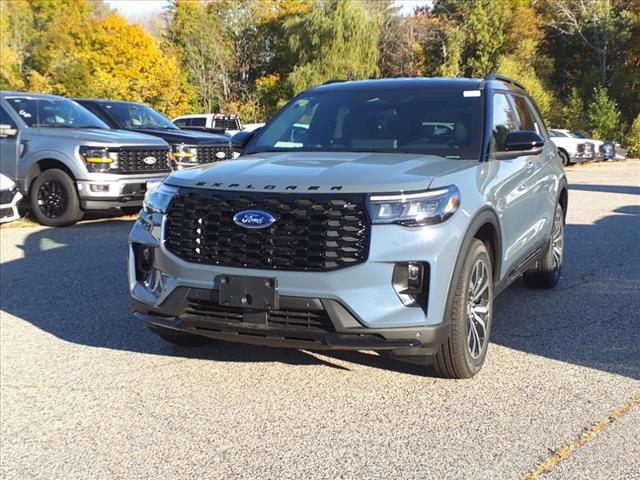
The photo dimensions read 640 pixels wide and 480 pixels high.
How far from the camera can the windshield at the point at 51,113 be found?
10703 mm

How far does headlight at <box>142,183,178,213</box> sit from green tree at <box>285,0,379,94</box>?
1526 inches

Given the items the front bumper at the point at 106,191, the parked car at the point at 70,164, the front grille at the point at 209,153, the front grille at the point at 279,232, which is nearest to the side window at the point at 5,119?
the parked car at the point at 70,164

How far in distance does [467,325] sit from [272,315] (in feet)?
3.77

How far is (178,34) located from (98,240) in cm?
4201

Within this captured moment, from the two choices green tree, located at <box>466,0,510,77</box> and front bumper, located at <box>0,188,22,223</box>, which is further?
green tree, located at <box>466,0,510,77</box>

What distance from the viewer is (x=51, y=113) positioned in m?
10.9

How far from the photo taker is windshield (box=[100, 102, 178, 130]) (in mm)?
12855

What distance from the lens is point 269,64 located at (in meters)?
49.3

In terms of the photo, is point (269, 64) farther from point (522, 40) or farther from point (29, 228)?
point (29, 228)

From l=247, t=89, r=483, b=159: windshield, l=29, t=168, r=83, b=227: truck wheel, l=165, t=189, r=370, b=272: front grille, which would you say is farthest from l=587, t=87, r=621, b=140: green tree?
l=165, t=189, r=370, b=272: front grille

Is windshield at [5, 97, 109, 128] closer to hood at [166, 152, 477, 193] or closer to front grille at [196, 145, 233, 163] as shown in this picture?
front grille at [196, 145, 233, 163]

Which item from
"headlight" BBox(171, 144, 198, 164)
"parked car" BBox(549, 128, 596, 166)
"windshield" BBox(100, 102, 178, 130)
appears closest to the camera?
"headlight" BBox(171, 144, 198, 164)

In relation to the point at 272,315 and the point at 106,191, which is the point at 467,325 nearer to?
the point at 272,315

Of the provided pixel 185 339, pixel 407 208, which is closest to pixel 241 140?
pixel 185 339
